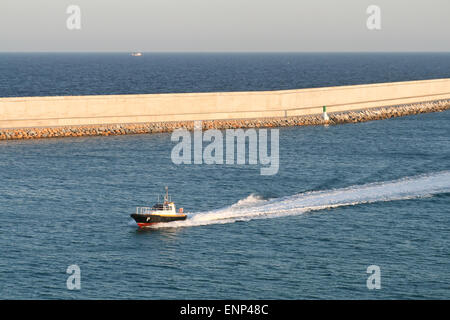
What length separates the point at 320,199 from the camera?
65438 millimetres

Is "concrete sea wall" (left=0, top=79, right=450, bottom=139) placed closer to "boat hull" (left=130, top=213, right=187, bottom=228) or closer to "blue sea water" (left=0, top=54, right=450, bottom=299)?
"blue sea water" (left=0, top=54, right=450, bottom=299)

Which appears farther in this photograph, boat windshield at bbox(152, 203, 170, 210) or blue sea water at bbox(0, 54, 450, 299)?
boat windshield at bbox(152, 203, 170, 210)

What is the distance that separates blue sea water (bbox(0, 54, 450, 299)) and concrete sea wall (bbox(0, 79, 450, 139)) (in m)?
5.70

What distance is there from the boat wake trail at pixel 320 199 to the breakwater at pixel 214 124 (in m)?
36.1

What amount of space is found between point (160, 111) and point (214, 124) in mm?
7137

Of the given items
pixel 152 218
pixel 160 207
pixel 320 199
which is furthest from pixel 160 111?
pixel 152 218

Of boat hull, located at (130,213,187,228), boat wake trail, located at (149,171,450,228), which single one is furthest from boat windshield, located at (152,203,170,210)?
boat wake trail, located at (149,171,450,228)

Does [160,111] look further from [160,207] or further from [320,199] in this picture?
[160,207]

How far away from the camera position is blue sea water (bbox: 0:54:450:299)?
151ft

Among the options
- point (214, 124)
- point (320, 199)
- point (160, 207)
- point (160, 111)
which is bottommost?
point (160, 207)

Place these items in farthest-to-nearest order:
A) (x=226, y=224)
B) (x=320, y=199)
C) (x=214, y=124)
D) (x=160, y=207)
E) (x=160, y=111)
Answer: (x=214, y=124) → (x=160, y=111) → (x=320, y=199) → (x=160, y=207) → (x=226, y=224)

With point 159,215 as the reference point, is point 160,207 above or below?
above
